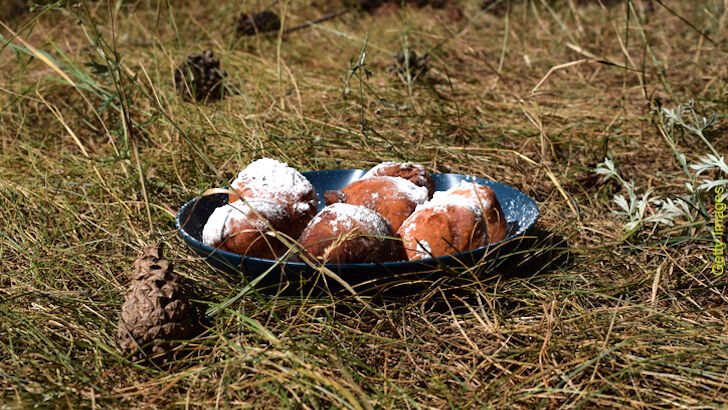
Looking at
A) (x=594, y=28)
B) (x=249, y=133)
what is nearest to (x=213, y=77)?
(x=249, y=133)

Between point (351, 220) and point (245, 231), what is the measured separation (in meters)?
0.26

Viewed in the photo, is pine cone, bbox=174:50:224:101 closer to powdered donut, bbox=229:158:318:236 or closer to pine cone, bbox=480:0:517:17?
powdered donut, bbox=229:158:318:236

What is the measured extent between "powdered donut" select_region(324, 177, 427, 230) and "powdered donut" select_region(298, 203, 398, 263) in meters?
0.14

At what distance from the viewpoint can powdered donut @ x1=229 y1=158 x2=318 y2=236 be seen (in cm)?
164

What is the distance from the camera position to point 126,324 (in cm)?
130

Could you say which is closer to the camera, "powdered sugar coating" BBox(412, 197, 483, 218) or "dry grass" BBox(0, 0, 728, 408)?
"dry grass" BBox(0, 0, 728, 408)

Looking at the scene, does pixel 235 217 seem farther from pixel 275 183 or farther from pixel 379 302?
pixel 379 302

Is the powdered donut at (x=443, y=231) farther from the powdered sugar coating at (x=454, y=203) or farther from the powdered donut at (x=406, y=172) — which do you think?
the powdered donut at (x=406, y=172)

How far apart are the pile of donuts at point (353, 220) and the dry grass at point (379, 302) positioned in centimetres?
11

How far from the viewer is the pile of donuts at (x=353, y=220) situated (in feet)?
4.73

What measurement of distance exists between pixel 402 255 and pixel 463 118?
1483 millimetres

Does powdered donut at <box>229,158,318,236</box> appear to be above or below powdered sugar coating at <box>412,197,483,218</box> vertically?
above

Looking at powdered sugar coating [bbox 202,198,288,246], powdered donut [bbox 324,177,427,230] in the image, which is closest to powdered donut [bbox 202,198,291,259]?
powdered sugar coating [bbox 202,198,288,246]

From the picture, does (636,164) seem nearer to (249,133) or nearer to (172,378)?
(249,133)
